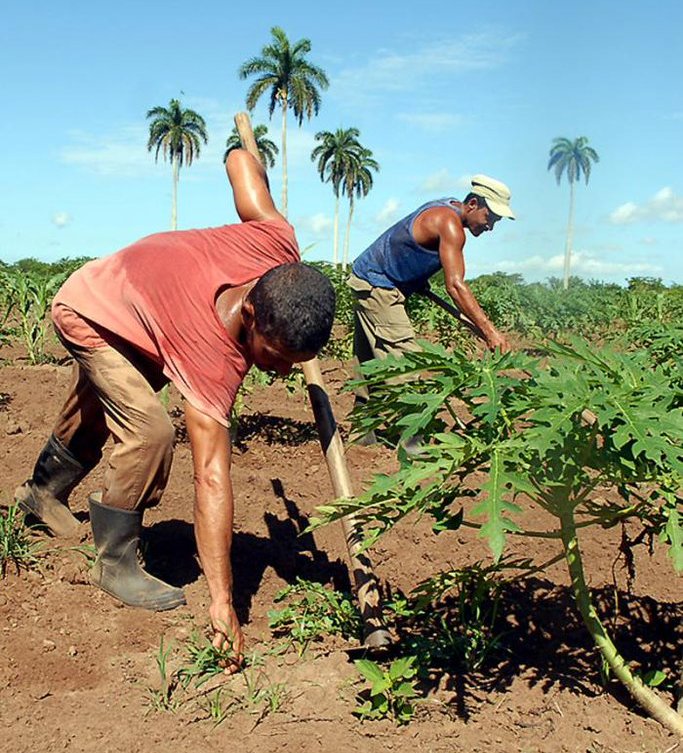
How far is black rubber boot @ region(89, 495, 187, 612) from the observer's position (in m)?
2.95

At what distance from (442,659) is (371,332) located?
9.29ft

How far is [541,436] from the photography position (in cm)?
190

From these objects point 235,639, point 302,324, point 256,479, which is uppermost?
point 302,324

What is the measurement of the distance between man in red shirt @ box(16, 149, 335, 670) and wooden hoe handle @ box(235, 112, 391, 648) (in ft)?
1.29

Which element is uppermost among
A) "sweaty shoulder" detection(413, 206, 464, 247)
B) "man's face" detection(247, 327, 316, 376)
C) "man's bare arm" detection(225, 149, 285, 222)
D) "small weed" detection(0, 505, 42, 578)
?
"sweaty shoulder" detection(413, 206, 464, 247)

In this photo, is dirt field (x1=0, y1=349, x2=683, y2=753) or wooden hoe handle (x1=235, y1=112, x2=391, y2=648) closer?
dirt field (x1=0, y1=349, x2=683, y2=753)

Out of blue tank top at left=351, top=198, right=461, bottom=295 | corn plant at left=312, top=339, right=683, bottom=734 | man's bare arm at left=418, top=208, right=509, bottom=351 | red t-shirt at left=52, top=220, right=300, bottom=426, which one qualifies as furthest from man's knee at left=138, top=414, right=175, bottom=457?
blue tank top at left=351, top=198, right=461, bottom=295

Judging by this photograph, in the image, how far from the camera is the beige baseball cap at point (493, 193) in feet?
15.6

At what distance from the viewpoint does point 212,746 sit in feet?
7.52

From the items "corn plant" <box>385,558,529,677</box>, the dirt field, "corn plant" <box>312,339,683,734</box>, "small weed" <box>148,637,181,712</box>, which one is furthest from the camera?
"corn plant" <box>385,558,529,677</box>

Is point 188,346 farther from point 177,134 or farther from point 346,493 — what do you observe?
point 177,134

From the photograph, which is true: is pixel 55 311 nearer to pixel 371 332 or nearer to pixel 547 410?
pixel 547 410

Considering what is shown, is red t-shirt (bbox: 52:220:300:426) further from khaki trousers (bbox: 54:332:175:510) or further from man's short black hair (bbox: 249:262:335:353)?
man's short black hair (bbox: 249:262:335:353)

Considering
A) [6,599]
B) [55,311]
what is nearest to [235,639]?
[6,599]
